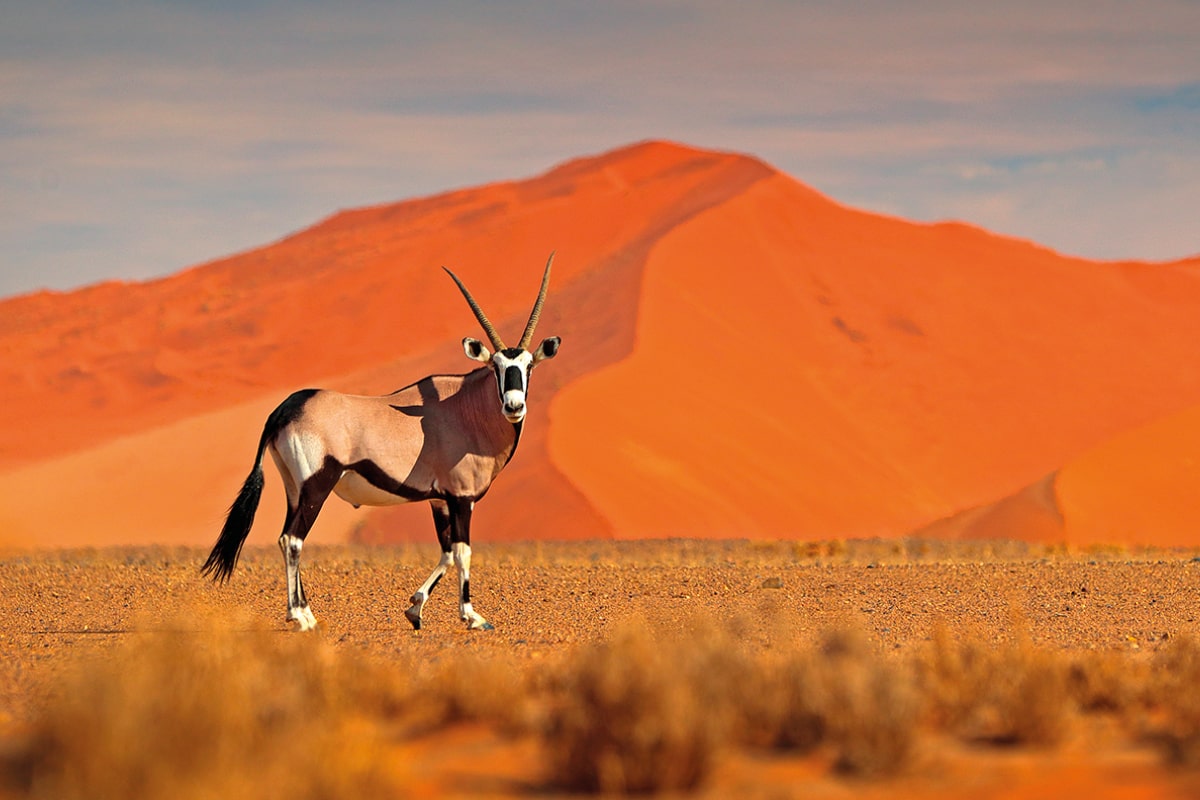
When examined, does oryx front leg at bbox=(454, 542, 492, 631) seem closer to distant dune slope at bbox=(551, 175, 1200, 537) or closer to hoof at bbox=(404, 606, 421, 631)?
hoof at bbox=(404, 606, 421, 631)

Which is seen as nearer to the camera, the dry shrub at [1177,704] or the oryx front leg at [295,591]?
the dry shrub at [1177,704]

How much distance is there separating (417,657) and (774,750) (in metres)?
4.43

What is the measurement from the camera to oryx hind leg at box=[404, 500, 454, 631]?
1319 cm

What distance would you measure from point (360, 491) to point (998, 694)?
7332 mm

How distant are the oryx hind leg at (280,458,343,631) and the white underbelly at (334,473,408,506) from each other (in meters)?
0.18

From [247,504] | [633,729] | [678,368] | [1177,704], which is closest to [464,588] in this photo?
[247,504]

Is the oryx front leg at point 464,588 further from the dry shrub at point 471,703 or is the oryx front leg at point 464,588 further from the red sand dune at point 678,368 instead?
the red sand dune at point 678,368

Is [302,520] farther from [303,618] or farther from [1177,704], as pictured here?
[1177,704]

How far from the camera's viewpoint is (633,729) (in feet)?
19.6

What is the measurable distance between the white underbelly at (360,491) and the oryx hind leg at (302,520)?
0.58 feet

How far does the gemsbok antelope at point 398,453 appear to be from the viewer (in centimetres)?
1303

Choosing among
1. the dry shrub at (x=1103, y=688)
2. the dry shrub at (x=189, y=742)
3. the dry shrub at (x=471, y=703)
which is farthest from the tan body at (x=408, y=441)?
the dry shrub at (x=189, y=742)

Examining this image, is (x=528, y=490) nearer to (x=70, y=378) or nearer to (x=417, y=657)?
(x=417, y=657)

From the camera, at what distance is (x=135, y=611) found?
1570 centimetres
